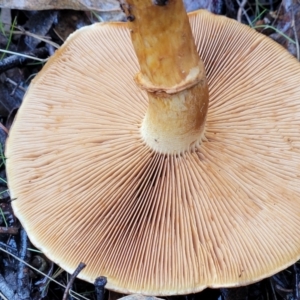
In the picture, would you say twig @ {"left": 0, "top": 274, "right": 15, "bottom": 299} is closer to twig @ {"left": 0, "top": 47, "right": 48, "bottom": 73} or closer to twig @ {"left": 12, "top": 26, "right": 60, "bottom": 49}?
twig @ {"left": 0, "top": 47, "right": 48, "bottom": 73}

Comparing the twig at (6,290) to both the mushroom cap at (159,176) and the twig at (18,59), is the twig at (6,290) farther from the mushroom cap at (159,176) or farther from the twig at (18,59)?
the twig at (18,59)

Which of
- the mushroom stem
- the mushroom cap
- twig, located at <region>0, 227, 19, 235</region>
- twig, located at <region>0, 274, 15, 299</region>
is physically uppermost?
the mushroom stem

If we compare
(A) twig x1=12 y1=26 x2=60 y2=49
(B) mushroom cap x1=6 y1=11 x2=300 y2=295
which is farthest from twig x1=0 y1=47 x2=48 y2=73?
(B) mushroom cap x1=6 y1=11 x2=300 y2=295

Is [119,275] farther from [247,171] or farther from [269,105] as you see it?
[269,105]

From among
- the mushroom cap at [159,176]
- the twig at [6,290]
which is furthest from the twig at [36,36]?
the twig at [6,290]

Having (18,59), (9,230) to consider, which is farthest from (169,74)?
(18,59)

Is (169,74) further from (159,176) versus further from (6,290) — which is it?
(6,290)
